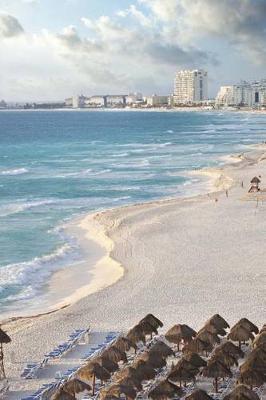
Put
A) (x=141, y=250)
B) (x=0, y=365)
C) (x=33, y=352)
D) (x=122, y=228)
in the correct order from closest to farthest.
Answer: (x=0, y=365)
(x=33, y=352)
(x=141, y=250)
(x=122, y=228)

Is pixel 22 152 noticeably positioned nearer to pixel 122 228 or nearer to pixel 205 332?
pixel 122 228

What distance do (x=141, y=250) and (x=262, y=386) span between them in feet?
49.6

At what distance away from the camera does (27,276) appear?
93.1 ft

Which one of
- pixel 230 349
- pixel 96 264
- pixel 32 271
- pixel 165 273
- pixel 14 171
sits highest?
pixel 14 171

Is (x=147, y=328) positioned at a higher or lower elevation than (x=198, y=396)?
higher

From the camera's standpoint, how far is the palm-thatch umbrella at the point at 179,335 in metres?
19.2

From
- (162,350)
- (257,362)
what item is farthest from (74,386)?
(257,362)

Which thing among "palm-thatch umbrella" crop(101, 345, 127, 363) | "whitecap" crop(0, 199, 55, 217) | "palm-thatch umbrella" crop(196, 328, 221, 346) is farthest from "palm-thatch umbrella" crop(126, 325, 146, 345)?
"whitecap" crop(0, 199, 55, 217)

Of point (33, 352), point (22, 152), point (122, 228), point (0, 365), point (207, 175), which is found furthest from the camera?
point (22, 152)

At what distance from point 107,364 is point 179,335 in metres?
2.89

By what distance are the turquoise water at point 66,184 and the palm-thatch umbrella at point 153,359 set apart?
8.99 metres

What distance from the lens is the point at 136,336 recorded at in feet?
63.8

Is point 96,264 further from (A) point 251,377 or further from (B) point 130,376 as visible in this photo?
(A) point 251,377

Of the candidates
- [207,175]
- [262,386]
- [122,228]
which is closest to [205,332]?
[262,386]
